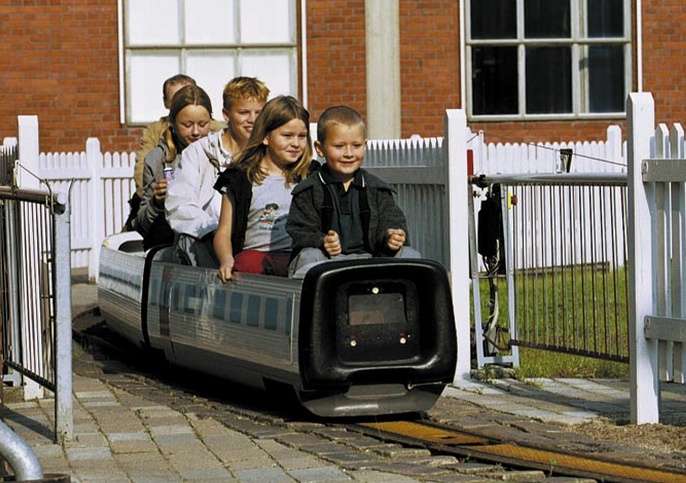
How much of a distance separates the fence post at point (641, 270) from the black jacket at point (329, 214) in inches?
52.1

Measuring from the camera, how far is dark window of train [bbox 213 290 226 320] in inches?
412

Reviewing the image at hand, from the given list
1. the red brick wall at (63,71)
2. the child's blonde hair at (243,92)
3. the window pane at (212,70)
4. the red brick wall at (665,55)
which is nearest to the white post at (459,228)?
the child's blonde hair at (243,92)

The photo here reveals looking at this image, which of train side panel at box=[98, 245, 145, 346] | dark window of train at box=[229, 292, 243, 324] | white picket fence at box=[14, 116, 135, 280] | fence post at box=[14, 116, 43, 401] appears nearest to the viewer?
dark window of train at box=[229, 292, 243, 324]

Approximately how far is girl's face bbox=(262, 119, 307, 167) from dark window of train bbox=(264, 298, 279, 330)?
1228 millimetres

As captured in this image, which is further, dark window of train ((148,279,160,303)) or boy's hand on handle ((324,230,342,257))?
Answer: dark window of train ((148,279,160,303))

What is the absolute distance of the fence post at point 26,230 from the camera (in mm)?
10336

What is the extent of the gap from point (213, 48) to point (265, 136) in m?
12.4

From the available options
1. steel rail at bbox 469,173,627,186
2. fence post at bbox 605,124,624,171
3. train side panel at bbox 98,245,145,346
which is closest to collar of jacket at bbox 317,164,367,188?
steel rail at bbox 469,173,627,186

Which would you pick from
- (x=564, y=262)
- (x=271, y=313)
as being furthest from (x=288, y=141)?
(x=564, y=262)

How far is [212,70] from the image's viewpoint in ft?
75.4

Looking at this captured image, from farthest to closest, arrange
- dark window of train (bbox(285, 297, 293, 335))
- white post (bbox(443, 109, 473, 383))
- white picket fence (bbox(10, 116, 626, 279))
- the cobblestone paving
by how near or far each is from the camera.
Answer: white picket fence (bbox(10, 116, 626, 279)) < white post (bbox(443, 109, 473, 383)) < dark window of train (bbox(285, 297, 293, 335)) < the cobblestone paving

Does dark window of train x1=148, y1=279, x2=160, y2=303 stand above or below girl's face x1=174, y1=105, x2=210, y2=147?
below

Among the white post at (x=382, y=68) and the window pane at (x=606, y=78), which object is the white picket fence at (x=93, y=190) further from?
the window pane at (x=606, y=78)

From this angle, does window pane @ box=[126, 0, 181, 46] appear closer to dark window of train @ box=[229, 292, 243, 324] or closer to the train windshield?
dark window of train @ box=[229, 292, 243, 324]
